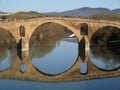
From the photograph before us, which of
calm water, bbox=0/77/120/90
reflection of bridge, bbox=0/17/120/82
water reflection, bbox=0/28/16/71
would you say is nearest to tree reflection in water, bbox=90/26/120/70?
reflection of bridge, bbox=0/17/120/82

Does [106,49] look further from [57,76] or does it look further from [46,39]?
[46,39]

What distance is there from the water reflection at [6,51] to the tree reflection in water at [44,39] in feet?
8.75

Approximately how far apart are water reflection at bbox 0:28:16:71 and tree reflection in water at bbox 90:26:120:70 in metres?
9.14

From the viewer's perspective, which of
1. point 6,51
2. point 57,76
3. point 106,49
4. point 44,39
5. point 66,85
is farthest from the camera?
point 44,39

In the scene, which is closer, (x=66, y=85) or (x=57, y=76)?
(x=66, y=85)

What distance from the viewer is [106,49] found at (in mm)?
50375

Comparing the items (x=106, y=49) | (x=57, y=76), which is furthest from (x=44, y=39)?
(x=57, y=76)

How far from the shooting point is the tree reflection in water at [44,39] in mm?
53603

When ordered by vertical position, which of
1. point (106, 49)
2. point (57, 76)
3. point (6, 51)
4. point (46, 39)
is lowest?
point (46, 39)

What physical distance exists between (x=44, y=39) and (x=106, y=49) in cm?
2442

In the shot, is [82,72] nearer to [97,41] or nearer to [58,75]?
[58,75]

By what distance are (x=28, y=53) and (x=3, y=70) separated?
12890mm

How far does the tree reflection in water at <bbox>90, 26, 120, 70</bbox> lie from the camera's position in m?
40.8

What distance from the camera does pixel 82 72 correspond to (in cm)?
3553
